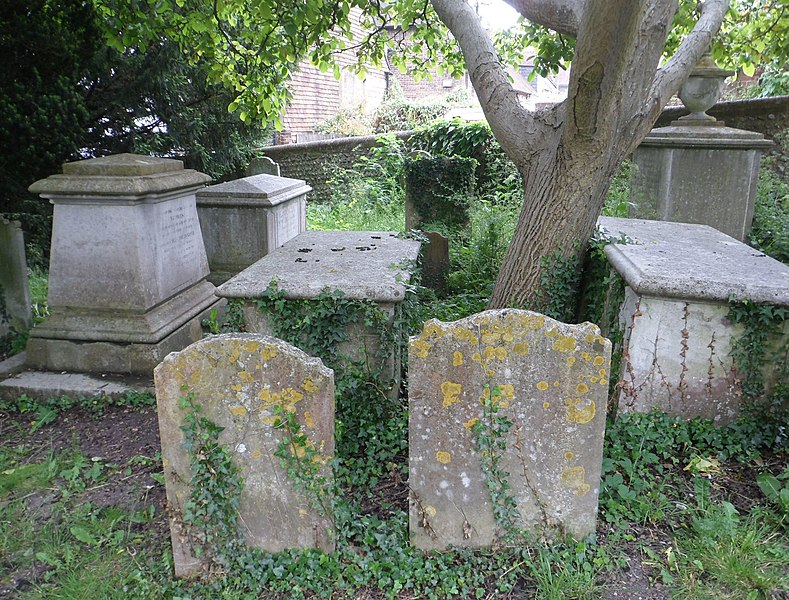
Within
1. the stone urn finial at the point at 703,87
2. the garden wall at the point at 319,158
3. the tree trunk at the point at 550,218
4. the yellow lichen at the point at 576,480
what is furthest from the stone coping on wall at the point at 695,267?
the garden wall at the point at 319,158

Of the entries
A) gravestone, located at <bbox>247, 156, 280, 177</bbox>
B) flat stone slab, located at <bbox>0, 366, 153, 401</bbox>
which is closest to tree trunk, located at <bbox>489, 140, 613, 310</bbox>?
flat stone slab, located at <bbox>0, 366, 153, 401</bbox>

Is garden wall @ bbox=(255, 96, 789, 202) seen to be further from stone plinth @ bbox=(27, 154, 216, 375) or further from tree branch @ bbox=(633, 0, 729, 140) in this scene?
tree branch @ bbox=(633, 0, 729, 140)

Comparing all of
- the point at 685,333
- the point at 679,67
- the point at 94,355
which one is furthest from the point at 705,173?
the point at 94,355

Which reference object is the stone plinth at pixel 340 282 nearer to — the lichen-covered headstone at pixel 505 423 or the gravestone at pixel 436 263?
the lichen-covered headstone at pixel 505 423

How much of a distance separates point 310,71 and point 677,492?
15.0m

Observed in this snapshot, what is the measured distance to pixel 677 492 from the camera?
114 inches

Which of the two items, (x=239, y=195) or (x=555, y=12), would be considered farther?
(x=239, y=195)

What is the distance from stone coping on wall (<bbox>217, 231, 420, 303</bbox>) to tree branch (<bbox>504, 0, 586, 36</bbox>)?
188 cm

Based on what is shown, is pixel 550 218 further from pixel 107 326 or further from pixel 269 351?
pixel 107 326

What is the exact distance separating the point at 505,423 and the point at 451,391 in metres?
0.25

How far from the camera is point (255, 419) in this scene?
2443 millimetres

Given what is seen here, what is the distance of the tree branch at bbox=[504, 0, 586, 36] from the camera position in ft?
14.0

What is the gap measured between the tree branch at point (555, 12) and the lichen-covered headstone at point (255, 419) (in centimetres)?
331

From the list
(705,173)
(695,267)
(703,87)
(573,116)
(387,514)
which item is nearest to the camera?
(387,514)
